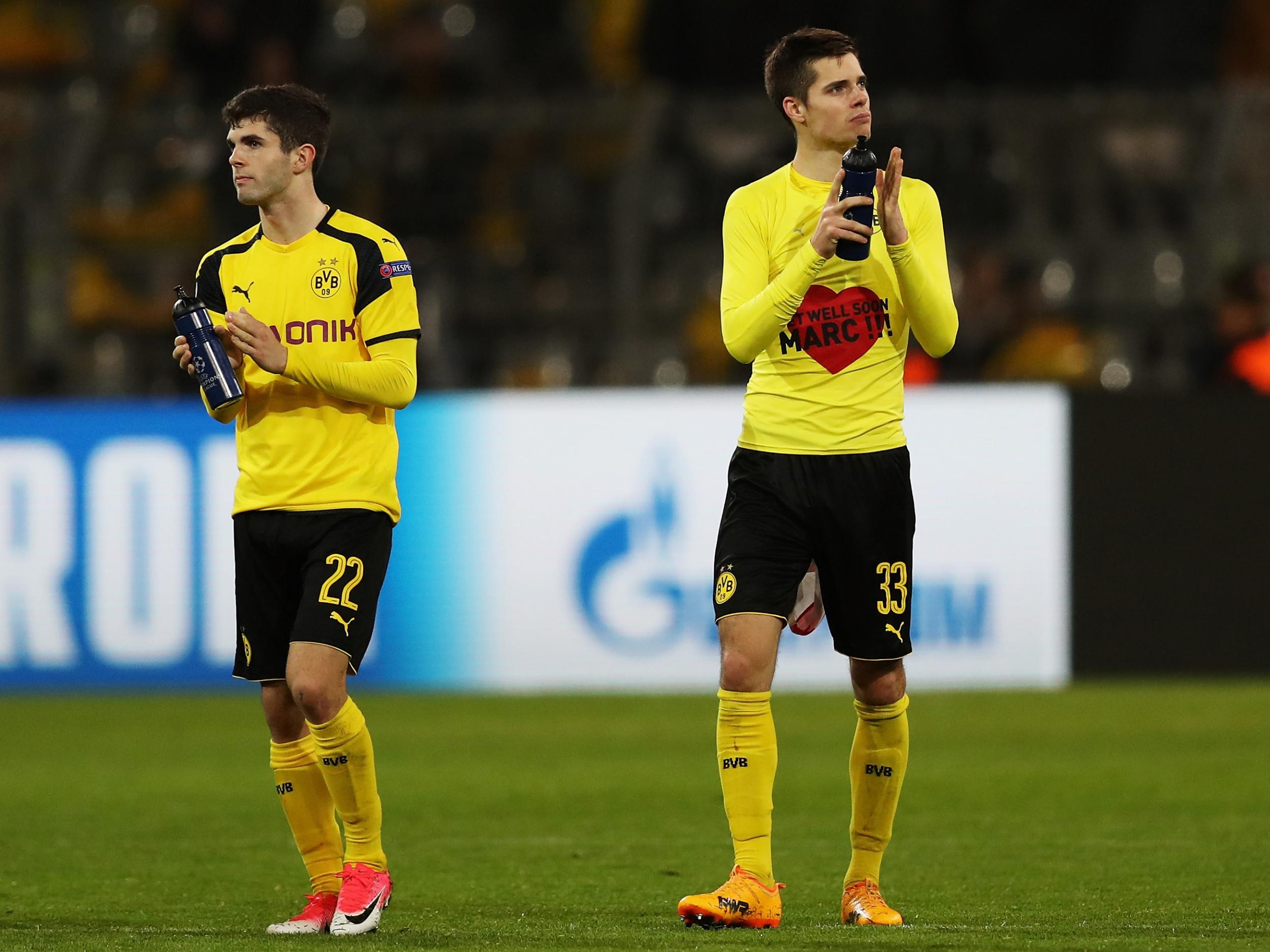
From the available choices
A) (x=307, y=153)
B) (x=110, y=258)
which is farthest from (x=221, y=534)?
(x=307, y=153)

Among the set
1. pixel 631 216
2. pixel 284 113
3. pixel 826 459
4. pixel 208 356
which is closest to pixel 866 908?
pixel 826 459

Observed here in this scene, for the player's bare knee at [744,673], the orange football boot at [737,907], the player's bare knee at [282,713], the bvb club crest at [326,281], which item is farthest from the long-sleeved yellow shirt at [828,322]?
the player's bare knee at [282,713]

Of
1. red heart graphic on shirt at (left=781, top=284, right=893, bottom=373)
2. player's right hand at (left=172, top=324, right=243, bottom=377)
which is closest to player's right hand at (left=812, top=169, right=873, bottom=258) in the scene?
red heart graphic on shirt at (left=781, top=284, right=893, bottom=373)

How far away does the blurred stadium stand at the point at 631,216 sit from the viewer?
12.5 m

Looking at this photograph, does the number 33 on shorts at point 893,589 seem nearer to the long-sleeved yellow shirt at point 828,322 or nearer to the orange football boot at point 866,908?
the long-sleeved yellow shirt at point 828,322

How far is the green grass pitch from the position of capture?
506cm

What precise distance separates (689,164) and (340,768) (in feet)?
27.1

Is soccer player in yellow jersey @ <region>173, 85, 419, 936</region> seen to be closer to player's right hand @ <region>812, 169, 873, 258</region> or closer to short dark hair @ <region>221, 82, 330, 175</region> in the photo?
short dark hair @ <region>221, 82, 330, 175</region>

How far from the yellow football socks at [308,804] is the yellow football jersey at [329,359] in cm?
64

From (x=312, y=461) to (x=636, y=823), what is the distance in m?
2.60

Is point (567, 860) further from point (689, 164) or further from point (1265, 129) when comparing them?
point (1265, 129)

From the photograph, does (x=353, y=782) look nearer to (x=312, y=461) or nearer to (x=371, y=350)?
(x=312, y=461)

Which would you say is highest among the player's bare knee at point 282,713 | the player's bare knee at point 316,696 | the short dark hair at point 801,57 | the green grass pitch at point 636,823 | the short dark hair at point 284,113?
the short dark hair at point 801,57

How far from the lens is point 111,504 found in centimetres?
1141
